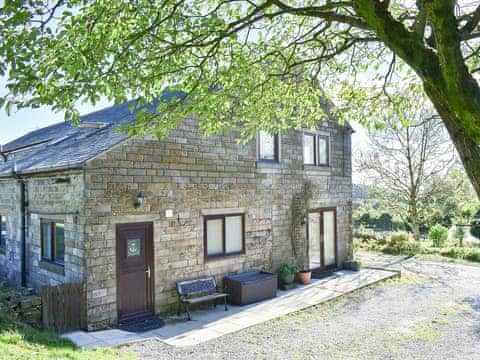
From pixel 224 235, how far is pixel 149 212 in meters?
2.53

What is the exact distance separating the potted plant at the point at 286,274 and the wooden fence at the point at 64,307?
6.01 metres

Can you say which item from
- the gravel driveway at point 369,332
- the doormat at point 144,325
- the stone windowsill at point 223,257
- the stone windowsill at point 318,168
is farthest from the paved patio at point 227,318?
the stone windowsill at point 318,168

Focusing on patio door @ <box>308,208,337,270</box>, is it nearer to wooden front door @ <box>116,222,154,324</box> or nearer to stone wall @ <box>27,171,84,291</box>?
wooden front door @ <box>116,222,154,324</box>

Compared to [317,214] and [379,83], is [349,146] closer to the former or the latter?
[317,214]

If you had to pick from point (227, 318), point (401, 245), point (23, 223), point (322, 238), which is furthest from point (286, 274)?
point (401, 245)

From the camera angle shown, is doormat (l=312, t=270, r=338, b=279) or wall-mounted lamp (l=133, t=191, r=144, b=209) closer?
wall-mounted lamp (l=133, t=191, r=144, b=209)

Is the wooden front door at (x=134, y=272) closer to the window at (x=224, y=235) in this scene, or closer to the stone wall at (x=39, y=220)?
the stone wall at (x=39, y=220)

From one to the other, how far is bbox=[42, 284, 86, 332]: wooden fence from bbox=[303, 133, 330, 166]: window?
8688mm

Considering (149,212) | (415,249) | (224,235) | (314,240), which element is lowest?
(415,249)

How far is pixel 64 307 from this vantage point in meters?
8.21

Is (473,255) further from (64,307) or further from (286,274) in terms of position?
(64,307)

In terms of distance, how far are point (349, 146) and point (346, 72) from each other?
788cm

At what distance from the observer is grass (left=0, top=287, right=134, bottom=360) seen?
596cm

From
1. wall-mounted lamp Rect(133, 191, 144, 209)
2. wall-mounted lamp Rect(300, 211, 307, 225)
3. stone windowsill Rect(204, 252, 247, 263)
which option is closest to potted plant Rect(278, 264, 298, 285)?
stone windowsill Rect(204, 252, 247, 263)
